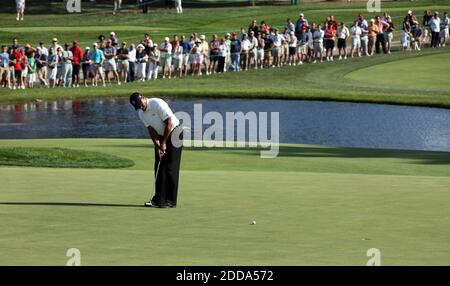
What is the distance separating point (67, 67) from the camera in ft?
157

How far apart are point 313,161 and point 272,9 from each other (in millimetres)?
43445

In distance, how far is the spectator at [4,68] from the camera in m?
45.3

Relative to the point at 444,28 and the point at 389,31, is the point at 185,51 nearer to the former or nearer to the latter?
the point at 389,31

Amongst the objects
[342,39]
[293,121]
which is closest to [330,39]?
[342,39]

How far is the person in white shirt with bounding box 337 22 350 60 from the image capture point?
54.5 m

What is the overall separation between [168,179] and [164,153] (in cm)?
41

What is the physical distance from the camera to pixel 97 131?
3784cm

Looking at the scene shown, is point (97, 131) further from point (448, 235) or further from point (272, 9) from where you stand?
point (272, 9)

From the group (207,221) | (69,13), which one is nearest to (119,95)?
(69,13)

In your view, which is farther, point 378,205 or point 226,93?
point 226,93

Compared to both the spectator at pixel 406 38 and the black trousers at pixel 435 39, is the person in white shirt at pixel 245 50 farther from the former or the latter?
the black trousers at pixel 435 39

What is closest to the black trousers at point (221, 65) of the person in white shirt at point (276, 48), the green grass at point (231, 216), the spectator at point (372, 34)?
the person in white shirt at point (276, 48)

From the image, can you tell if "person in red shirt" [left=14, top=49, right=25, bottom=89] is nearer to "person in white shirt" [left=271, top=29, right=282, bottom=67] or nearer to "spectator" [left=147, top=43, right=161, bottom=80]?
"spectator" [left=147, top=43, right=161, bottom=80]

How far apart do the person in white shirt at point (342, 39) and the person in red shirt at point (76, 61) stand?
13.2 m
